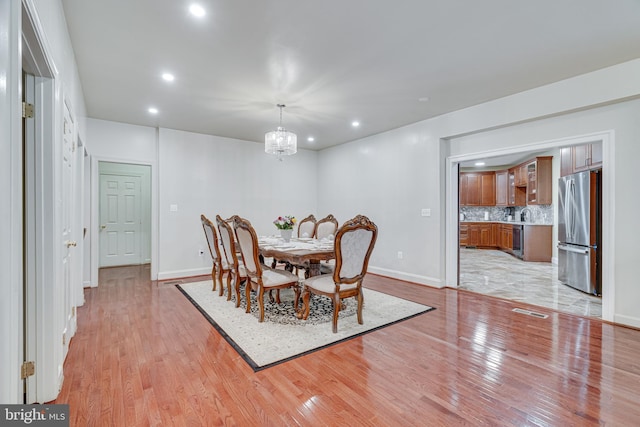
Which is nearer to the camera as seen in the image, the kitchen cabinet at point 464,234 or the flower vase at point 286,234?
the flower vase at point 286,234

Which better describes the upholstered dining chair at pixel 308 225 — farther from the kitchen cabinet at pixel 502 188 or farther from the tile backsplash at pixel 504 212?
the kitchen cabinet at pixel 502 188

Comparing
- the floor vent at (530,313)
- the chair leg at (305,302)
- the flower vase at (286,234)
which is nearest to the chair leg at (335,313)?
the chair leg at (305,302)

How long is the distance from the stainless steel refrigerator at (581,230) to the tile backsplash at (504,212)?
2.94m

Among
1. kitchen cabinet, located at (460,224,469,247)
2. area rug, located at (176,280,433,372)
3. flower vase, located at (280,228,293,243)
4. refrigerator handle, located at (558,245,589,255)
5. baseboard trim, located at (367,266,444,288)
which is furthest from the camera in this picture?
kitchen cabinet, located at (460,224,469,247)

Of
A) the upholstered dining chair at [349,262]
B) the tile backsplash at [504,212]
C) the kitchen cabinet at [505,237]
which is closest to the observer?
the upholstered dining chair at [349,262]

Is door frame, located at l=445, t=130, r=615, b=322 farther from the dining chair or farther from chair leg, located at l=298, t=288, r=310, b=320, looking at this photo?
chair leg, located at l=298, t=288, r=310, b=320

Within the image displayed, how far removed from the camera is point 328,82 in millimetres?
3260

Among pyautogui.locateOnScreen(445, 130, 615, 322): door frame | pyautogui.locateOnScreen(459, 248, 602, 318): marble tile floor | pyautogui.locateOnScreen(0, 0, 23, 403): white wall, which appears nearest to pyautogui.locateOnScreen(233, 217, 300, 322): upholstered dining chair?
pyautogui.locateOnScreen(0, 0, 23, 403): white wall

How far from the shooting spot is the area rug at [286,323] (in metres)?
2.48

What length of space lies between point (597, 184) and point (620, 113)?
1338mm

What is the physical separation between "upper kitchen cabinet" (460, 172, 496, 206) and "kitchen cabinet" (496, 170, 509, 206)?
12cm
